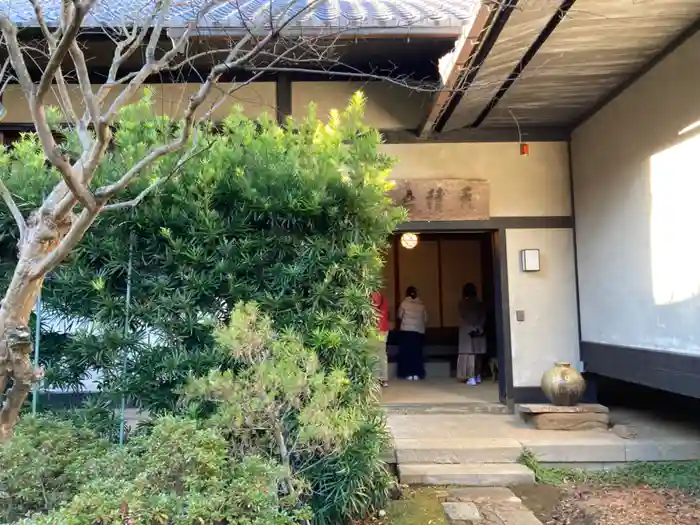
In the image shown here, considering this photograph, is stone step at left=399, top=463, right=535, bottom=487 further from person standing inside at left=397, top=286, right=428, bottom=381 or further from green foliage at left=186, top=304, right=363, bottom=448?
person standing inside at left=397, top=286, right=428, bottom=381

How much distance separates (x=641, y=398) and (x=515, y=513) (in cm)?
390

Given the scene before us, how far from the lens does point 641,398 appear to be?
7.10 m

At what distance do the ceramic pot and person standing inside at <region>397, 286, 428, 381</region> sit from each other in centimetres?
354

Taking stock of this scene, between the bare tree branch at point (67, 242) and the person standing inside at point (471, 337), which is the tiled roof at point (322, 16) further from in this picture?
the person standing inside at point (471, 337)

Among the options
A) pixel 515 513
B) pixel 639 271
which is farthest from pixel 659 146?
pixel 515 513

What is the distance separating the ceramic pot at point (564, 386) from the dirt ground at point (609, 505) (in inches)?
49.0

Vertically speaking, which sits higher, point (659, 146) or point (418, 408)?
point (659, 146)

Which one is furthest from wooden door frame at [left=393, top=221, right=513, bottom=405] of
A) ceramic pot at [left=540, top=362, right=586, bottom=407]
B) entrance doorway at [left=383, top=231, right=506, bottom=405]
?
entrance doorway at [left=383, top=231, right=506, bottom=405]

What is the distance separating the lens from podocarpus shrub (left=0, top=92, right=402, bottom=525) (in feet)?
12.3

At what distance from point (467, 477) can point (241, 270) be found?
2.45 metres

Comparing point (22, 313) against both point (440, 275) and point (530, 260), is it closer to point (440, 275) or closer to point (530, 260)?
point (530, 260)

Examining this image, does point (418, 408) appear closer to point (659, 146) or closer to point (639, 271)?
point (639, 271)

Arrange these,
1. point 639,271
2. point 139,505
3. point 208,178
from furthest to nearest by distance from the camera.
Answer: point 639,271
point 208,178
point 139,505

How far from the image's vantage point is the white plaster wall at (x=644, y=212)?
460 centimetres
